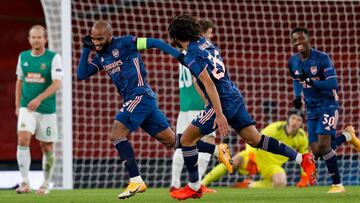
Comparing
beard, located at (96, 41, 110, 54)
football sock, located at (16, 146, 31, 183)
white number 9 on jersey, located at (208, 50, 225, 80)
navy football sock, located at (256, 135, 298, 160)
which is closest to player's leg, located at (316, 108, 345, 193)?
navy football sock, located at (256, 135, 298, 160)

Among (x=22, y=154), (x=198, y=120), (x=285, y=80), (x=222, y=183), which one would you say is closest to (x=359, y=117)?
(x=285, y=80)

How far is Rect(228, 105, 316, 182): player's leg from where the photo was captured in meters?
7.95

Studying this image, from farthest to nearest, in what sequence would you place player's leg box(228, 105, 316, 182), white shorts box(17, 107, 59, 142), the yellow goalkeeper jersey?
1. the yellow goalkeeper jersey
2. white shorts box(17, 107, 59, 142)
3. player's leg box(228, 105, 316, 182)

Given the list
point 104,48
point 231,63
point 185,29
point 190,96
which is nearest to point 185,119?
point 190,96

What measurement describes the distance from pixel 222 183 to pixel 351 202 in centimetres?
682

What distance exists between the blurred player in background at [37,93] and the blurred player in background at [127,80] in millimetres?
1372

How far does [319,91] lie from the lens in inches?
372

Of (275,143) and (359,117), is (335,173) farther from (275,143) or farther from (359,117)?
(359,117)

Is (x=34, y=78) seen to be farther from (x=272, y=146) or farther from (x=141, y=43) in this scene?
(x=272, y=146)

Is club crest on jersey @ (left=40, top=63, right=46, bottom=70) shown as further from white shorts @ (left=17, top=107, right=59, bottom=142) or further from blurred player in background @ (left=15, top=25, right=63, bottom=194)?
white shorts @ (left=17, top=107, right=59, bottom=142)

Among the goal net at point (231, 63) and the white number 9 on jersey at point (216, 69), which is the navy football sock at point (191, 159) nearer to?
the white number 9 on jersey at point (216, 69)

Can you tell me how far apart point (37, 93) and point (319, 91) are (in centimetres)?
284

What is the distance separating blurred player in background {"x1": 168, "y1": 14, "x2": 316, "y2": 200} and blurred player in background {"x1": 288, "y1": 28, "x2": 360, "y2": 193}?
140 centimetres

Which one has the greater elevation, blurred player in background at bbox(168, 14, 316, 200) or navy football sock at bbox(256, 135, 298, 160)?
blurred player in background at bbox(168, 14, 316, 200)
